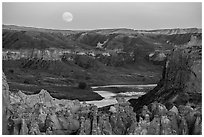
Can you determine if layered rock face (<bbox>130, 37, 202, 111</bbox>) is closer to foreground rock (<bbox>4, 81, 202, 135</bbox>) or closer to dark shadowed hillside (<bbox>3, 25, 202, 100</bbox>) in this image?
foreground rock (<bbox>4, 81, 202, 135</bbox>)

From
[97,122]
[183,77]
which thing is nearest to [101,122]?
[97,122]

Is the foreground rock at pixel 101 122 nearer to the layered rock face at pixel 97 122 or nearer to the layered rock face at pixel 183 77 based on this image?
the layered rock face at pixel 97 122

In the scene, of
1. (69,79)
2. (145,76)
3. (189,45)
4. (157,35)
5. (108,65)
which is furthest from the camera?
(157,35)

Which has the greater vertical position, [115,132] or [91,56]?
[91,56]

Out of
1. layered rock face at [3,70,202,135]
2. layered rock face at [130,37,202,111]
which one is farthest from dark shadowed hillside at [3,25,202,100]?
layered rock face at [3,70,202,135]

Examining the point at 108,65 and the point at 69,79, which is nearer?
the point at 69,79

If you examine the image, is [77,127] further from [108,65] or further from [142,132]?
[108,65]

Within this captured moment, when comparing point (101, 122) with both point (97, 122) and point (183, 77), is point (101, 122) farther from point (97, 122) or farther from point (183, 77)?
point (183, 77)

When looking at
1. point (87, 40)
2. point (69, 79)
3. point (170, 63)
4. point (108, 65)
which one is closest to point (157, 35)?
point (87, 40)
